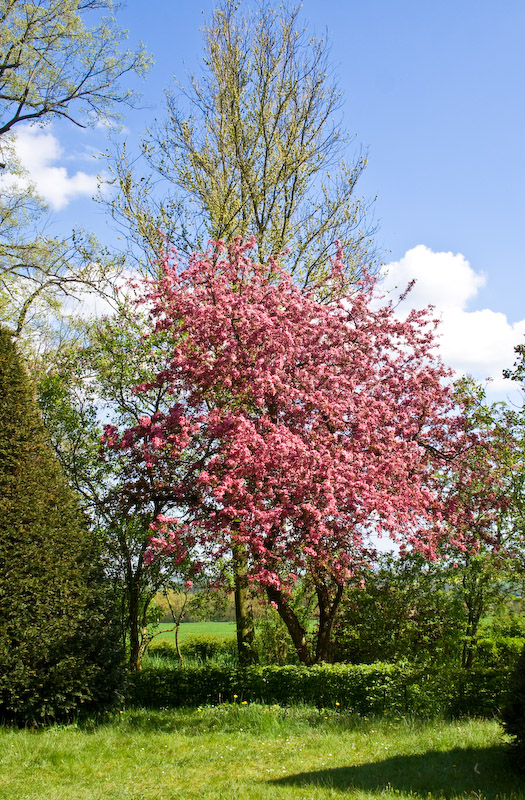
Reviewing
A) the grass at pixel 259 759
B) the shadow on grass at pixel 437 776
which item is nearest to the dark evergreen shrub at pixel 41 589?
the grass at pixel 259 759

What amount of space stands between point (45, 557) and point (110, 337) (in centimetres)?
686

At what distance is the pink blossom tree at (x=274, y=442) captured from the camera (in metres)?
9.52

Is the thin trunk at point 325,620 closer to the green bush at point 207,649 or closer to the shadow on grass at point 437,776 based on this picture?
the shadow on grass at point 437,776

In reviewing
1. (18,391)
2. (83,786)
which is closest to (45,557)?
(18,391)

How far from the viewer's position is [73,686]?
8.82 metres

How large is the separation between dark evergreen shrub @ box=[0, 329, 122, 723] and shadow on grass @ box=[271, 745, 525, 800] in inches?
149

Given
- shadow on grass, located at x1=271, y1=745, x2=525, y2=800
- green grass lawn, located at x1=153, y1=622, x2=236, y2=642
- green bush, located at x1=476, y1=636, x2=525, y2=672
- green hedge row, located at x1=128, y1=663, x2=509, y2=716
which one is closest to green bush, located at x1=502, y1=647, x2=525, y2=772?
shadow on grass, located at x1=271, y1=745, x2=525, y2=800

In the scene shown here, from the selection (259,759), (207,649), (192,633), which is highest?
(259,759)

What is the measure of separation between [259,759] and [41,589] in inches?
143

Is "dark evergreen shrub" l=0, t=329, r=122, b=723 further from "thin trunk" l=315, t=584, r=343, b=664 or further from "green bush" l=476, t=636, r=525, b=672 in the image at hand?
"green bush" l=476, t=636, r=525, b=672

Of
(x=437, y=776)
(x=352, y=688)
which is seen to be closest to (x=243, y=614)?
(x=352, y=688)

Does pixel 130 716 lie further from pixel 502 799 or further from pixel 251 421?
pixel 502 799

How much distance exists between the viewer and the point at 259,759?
727 cm

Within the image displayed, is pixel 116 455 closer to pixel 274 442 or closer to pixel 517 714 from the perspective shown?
pixel 274 442
